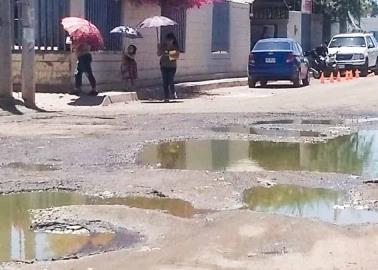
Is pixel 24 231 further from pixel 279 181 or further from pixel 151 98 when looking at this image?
pixel 151 98

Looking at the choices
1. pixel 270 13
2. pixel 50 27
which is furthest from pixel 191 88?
pixel 270 13

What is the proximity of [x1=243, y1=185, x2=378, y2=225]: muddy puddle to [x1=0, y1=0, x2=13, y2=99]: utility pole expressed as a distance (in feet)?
34.7

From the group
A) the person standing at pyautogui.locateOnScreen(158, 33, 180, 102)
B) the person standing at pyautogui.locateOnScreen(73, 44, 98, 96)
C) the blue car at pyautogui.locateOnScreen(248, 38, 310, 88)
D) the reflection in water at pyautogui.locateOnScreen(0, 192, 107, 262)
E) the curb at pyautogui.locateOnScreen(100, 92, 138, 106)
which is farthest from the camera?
the blue car at pyautogui.locateOnScreen(248, 38, 310, 88)

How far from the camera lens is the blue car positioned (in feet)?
99.6

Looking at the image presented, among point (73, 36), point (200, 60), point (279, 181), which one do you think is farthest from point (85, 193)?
point (200, 60)

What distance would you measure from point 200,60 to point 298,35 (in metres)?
14.2

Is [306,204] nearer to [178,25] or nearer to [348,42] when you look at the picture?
[178,25]

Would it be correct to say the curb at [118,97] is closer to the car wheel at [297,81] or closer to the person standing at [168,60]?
the person standing at [168,60]

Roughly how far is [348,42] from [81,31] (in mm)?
21536

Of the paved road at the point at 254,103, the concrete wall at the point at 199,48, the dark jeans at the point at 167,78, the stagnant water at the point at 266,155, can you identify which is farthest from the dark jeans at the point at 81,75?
the stagnant water at the point at 266,155

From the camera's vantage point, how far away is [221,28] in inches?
→ 1374

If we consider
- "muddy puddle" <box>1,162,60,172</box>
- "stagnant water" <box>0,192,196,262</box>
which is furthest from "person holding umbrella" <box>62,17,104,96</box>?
"stagnant water" <box>0,192,196,262</box>

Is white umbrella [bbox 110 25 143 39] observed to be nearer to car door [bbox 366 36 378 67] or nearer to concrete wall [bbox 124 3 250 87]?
concrete wall [bbox 124 3 250 87]

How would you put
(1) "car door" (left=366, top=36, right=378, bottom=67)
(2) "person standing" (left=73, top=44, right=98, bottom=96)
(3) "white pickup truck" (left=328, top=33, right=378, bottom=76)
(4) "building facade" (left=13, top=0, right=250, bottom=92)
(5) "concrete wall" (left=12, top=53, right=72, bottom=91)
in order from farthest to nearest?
(1) "car door" (left=366, top=36, right=378, bottom=67)
(3) "white pickup truck" (left=328, top=33, right=378, bottom=76)
(4) "building facade" (left=13, top=0, right=250, bottom=92)
(5) "concrete wall" (left=12, top=53, right=72, bottom=91)
(2) "person standing" (left=73, top=44, right=98, bottom=96)
